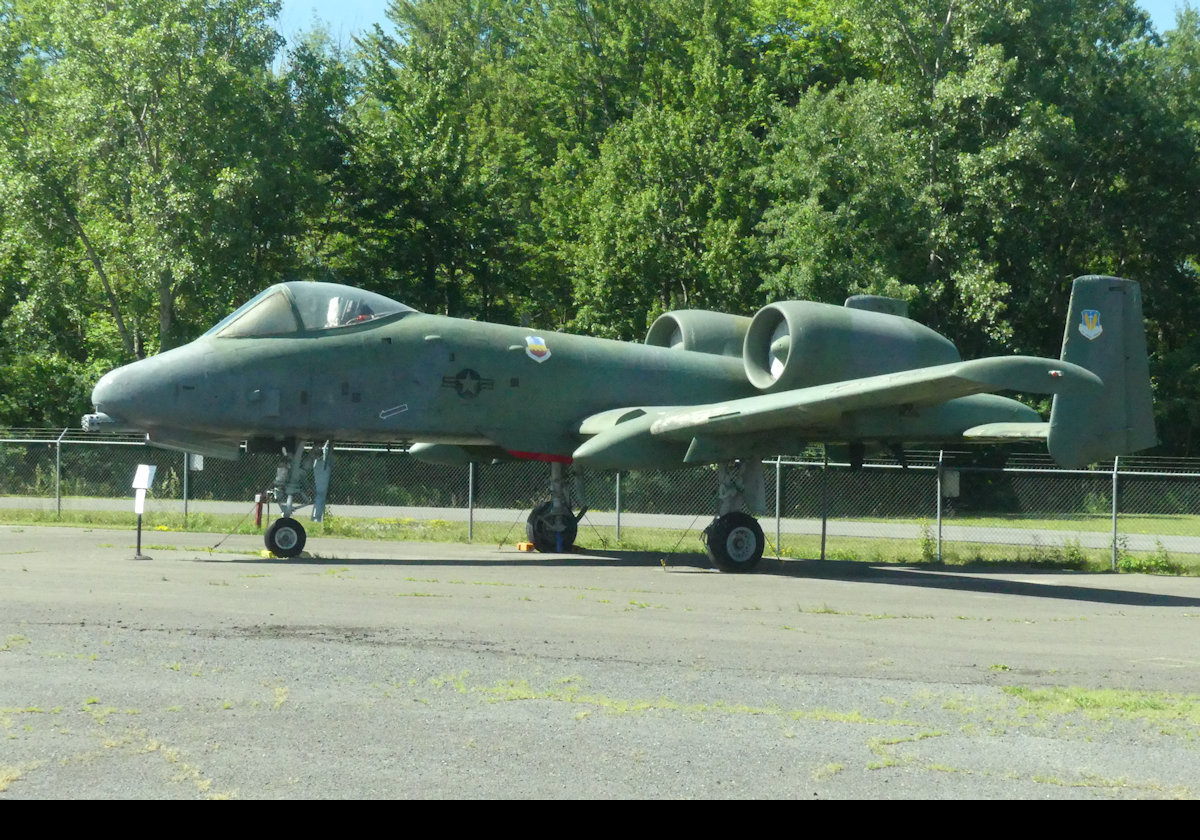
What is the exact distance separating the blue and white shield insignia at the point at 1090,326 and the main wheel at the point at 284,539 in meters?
10.7

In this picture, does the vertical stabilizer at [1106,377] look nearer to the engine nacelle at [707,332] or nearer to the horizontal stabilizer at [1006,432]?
the horizontal stabilizer at [1006,432]

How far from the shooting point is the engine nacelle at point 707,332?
20.6 m

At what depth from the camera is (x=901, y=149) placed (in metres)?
37.8

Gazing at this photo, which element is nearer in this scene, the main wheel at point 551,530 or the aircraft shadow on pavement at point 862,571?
the aircraft shadow on pavement at point 862,571

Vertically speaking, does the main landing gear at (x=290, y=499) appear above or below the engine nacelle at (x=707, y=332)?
below

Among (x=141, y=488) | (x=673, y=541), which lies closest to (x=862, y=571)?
(x=673, y=541)

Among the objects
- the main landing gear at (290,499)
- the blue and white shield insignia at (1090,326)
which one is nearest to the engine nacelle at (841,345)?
the blue and white shield insignia at (1090,326)

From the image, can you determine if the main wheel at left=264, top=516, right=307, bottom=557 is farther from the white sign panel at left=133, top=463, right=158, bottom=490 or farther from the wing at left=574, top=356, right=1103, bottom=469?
the wing at left=574, top=356, right=1103, bottom=469

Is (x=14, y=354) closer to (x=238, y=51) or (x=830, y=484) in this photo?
(x=238, y=51)

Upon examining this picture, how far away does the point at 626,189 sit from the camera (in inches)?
1714

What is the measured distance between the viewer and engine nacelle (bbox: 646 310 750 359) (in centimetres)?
2058

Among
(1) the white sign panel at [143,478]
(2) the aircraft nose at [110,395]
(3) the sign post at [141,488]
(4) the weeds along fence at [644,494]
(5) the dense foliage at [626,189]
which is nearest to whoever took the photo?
(2) the aircraft nose at [110,395]

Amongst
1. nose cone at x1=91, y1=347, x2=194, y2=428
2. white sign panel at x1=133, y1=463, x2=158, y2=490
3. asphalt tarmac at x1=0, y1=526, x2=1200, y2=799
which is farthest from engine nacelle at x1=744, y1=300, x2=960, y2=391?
white sign panel at x1=133, y1=463, x2=158, y2=490
